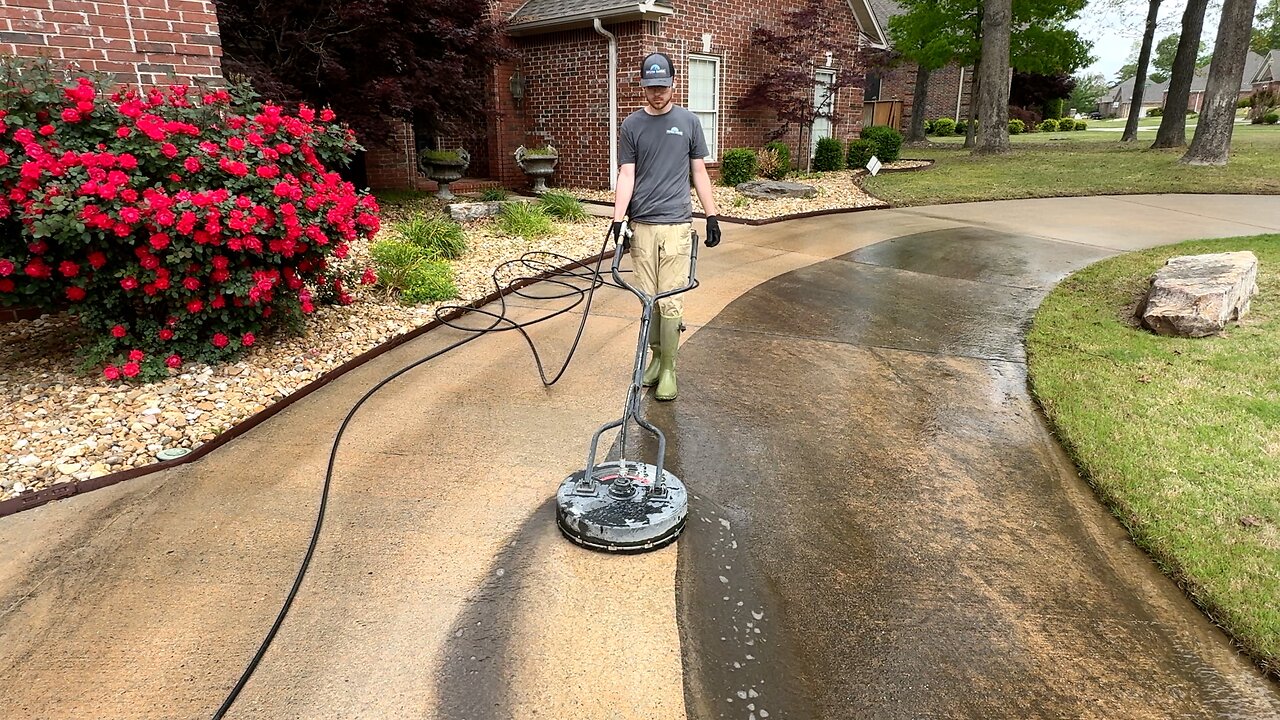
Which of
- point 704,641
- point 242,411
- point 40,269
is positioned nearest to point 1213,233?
point 704,641

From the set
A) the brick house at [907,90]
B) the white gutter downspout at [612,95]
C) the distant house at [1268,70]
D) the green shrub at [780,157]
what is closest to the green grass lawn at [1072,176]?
the green shrub at [780,157]

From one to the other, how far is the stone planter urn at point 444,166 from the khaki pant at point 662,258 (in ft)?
25.0

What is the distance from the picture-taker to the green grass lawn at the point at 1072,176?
1288 cm

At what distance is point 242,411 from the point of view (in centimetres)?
413

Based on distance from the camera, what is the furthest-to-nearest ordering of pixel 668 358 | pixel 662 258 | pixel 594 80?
1. pixel 594 80
2. pixel 668 358
3. pixel 662 258

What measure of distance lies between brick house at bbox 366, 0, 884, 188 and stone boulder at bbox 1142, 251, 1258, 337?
26.4 ft

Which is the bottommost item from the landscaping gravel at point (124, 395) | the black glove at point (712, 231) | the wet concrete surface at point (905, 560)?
the wet concrete surface at point (905, 560)

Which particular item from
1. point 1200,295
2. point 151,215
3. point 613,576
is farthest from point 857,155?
point 613,576

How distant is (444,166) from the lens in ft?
36.3

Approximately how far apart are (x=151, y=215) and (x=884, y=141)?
16.8 m

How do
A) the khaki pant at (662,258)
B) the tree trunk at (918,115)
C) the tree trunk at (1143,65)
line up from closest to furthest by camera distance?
1. the khaki pant at (662,258)
2. the tree trunk at (1143,65)
3. the tree trunk at (918,115)

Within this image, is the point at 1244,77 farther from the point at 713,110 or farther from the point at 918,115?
the point at 713,110

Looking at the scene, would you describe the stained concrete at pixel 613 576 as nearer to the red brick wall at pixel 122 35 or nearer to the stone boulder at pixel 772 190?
the red brick wall at pixel 122 35

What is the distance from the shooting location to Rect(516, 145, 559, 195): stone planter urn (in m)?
12.6
